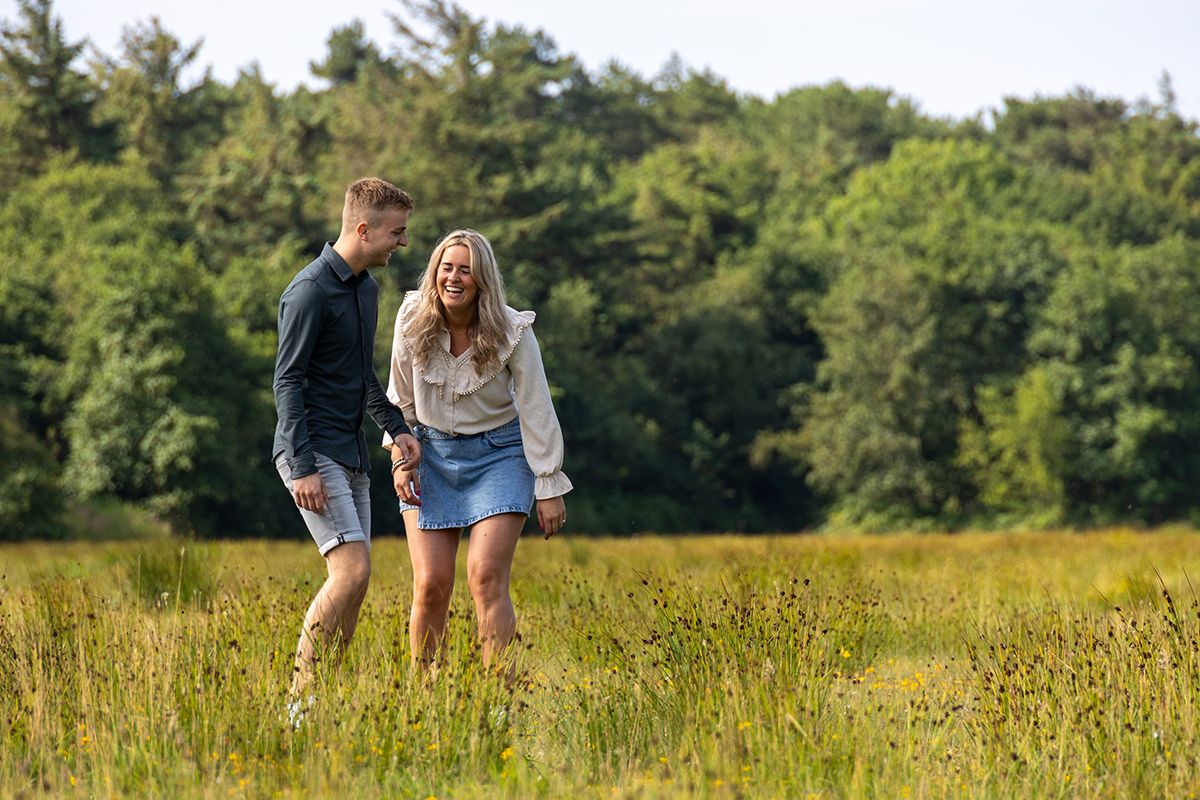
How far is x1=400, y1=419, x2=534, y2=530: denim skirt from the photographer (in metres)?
5.81

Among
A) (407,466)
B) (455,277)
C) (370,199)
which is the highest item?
(370,199)

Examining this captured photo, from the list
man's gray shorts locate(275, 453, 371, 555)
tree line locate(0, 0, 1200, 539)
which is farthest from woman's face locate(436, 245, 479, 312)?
tree line locate(0, 0, 1200, 539)

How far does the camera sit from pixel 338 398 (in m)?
5.73

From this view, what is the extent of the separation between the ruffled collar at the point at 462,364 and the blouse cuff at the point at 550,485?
42cm

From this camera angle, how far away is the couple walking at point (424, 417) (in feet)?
18.4

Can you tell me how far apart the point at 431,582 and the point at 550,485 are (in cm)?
58

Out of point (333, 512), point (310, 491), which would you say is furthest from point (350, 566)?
point (310, 491)

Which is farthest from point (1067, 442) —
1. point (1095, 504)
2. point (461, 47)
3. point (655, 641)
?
point (655, 641)

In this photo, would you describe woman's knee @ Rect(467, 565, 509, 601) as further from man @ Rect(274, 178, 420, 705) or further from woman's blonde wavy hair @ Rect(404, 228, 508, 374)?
woman's blonde wavy hair @ Rect(404, 228, 508, 374)

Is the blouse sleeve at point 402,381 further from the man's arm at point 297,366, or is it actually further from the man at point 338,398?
the man's arm at point 297,366

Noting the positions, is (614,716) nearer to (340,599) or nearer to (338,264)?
(340,599)

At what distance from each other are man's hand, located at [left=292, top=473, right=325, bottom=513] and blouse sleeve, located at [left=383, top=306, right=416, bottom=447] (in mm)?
510

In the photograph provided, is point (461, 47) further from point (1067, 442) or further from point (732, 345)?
point (1067, 442)

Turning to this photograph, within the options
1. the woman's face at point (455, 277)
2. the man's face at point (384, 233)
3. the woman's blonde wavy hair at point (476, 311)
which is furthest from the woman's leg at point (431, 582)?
the man's face at point (384, 233)
